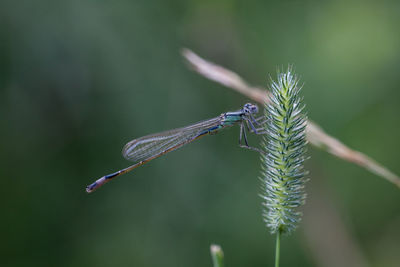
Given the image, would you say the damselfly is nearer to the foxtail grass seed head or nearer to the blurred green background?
the blurred green background

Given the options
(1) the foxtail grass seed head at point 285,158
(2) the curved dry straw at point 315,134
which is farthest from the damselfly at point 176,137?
(1) the foxtail grass seed head at point 285,158

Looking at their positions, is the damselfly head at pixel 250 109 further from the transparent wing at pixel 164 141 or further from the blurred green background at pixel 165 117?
the blurred green background at pixel 165 117

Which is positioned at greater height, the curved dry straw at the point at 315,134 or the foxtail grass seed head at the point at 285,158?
the curved dry straw at the point at 315,134

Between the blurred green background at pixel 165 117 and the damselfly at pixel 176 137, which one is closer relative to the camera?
the damselfly at pixel 176 137

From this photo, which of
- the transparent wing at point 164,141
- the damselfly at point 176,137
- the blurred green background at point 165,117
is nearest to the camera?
the damselfly at point 176,137

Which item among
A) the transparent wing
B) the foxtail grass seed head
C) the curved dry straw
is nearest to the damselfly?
the transparent wing

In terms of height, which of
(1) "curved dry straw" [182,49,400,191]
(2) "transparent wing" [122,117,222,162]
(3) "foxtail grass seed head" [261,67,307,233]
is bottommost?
(3) "foxtail grass seed head" [261,67,307,233]

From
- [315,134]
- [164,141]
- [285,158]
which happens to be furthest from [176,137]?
[285,158]

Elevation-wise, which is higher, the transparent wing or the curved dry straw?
the transparent wing
